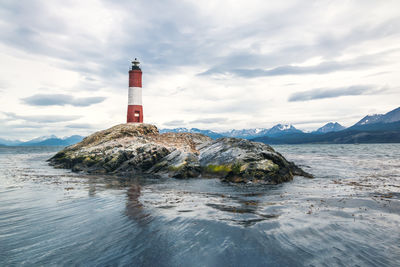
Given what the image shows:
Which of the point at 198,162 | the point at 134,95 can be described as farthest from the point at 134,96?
the point at 198,162

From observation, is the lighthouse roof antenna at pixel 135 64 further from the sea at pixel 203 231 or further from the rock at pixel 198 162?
the sea at pixel 203 231

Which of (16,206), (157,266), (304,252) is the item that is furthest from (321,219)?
(16,206)

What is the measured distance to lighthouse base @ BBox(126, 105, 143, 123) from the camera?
41750mm

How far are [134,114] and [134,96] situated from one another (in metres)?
3.13

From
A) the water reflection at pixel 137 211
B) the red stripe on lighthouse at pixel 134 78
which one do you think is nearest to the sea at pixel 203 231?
the water reflection at pixel 137 211

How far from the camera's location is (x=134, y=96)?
4172cm

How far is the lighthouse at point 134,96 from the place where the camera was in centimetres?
4172

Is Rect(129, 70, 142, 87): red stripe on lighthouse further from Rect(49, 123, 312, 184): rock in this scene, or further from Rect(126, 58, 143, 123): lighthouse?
Rect(49, 123, 312, 184): rock

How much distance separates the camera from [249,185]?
14.5m

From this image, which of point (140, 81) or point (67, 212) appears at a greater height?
point (140, 81)

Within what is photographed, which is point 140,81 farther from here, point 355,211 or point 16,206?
point 355,211

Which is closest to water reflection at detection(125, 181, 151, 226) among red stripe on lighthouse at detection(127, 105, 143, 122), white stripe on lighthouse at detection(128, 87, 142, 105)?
red stripe on lighthouse at detection(127, 105, 143, 122)

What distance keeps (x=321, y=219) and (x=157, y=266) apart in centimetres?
529

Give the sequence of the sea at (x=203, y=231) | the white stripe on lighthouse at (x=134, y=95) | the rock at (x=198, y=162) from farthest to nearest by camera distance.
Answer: the white stripe on lighthouse at (x=134, y=95)
the rock at (x=198, y=162)
the sea at (x=203, y=231)
